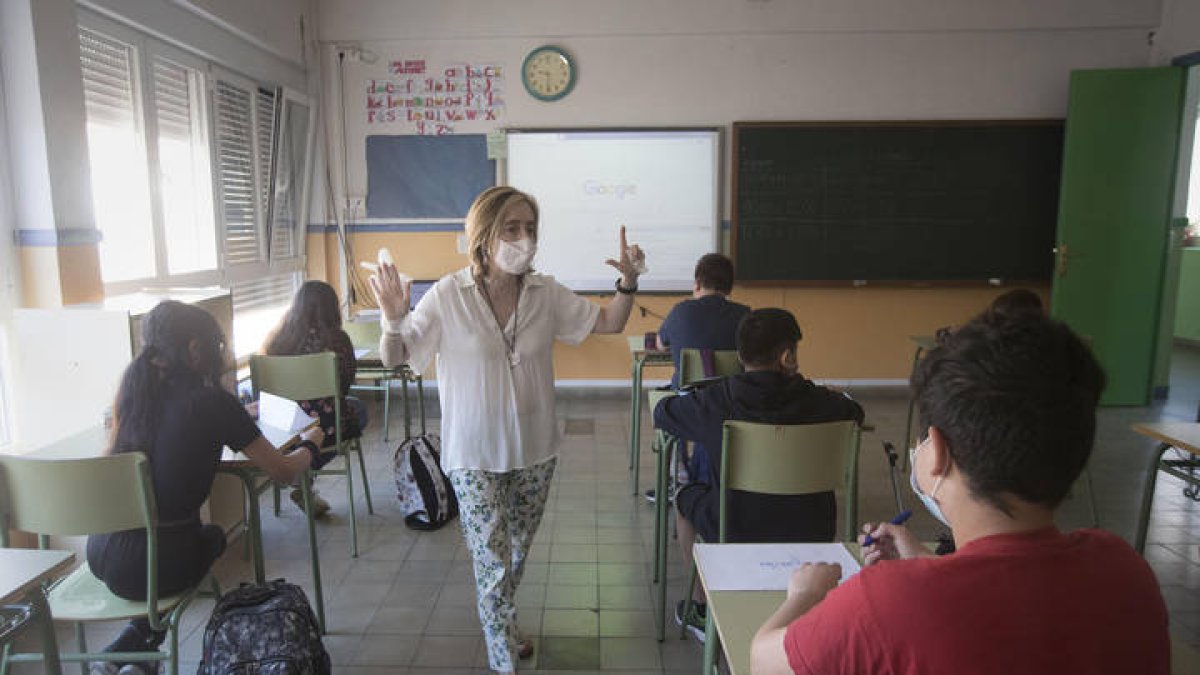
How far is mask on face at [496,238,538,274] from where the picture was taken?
2.18 metres

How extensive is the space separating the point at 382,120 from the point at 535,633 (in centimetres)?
419

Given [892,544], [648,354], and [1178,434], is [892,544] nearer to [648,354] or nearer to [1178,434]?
[1178,434]

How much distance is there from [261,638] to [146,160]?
2.78 m

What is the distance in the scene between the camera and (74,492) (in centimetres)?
181

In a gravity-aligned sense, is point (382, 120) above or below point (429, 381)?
above

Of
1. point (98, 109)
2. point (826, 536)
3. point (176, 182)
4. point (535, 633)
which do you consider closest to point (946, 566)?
point (826, 536)

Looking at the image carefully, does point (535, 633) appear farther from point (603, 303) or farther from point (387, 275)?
point (603, 303)

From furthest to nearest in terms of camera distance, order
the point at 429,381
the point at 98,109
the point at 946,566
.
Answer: the point at 429,381
the point at 98,109
the point at 946,566

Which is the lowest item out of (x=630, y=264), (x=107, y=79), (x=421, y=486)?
(x=421, y=486)

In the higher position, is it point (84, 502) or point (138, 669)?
point (84, 502)

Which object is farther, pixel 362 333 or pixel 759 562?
pixel 362 333

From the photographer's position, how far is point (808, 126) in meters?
5.58

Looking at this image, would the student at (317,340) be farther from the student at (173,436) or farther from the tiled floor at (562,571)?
the student at (173,436)

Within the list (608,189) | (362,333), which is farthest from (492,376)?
(608,189)
